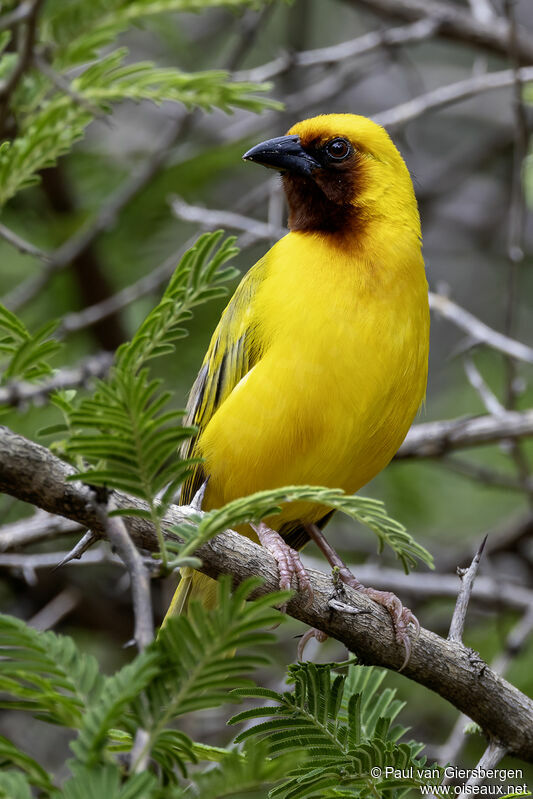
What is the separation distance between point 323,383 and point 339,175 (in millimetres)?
1139

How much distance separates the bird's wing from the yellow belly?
0.26 feet

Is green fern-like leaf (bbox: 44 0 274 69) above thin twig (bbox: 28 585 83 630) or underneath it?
above

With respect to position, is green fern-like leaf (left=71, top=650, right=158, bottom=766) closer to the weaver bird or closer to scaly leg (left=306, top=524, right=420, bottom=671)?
scaly leg (left=306, top=524, right=420, bottom=671)

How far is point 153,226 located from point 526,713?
4019 mm

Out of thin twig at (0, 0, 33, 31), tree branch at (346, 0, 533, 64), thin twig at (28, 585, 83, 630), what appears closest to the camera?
thin twig at (0, 0, 33, 31)

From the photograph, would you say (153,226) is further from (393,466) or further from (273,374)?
(273,374)

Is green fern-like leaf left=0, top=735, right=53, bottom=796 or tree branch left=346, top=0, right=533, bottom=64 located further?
tree branch left=346, top=0, right=533, bottom=64

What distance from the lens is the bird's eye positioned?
3.86 metres

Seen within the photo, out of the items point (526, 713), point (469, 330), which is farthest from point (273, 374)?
point (469, 330)

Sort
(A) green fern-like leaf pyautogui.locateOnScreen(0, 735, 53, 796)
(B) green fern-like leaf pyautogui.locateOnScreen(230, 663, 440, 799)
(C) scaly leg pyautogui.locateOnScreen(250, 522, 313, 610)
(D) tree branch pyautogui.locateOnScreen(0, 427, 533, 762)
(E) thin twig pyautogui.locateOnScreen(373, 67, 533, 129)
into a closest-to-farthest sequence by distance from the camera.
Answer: (A) green fern-like leaf pyautogui.locateOnScreen(0, 735, 53, 796)
(B) green fern-like leaf pyautogui.locateOnScreen(230, 663, 440, 799)
(D) tree branch pyautogui.locateOnScreen(0, 427, 533, 762)
(C) scaly leg pyautogui.locateOnScreen(250, 522, 313, 610)
(E) thin twig pyautogui.locateOnScreen(373, 67, 533, 129)

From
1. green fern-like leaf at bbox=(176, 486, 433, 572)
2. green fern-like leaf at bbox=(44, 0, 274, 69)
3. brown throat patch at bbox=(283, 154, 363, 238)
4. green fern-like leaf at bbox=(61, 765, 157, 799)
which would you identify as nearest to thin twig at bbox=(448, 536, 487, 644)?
green fern-like leaf at bbox=(176, 486, 433, 572)

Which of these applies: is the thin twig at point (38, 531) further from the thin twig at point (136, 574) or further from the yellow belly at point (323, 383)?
the thin twig at point (136, 574)

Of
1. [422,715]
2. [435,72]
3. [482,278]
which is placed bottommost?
[422,715]

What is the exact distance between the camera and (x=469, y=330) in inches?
175
